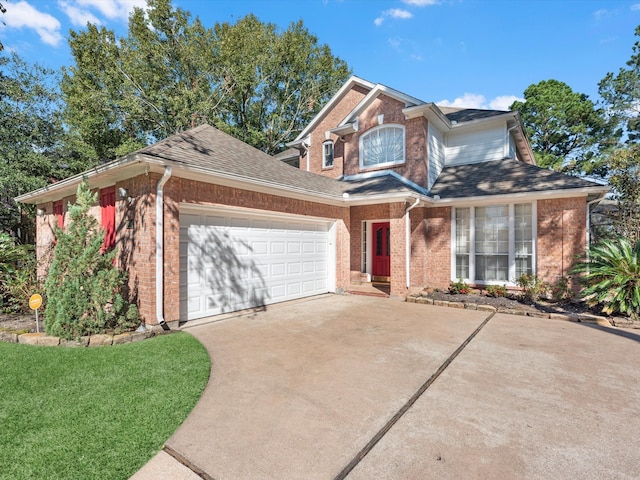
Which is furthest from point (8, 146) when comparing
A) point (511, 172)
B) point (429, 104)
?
point (511, 172)

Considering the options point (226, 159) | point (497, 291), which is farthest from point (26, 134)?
point (497, 291)

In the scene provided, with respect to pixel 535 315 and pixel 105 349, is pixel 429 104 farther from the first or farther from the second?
pixel 105 349

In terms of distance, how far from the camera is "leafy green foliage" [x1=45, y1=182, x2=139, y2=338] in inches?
211

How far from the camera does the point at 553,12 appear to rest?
32.7 ft

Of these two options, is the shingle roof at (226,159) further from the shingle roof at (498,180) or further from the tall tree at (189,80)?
the tall tree at (189,80)

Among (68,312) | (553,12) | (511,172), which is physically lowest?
(68,312)

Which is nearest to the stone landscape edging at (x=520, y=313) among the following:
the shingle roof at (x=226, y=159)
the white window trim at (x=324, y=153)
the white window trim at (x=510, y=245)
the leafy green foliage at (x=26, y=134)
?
the white window trim at (x=510, y=245)

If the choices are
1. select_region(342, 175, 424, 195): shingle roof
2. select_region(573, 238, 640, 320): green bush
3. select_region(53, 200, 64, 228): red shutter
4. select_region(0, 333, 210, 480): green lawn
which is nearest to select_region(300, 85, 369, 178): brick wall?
select_region(342, 175, 424, 195): shingle roof

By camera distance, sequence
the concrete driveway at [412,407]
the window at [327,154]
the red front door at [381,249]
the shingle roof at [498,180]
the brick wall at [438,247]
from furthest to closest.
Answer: the window at [327,154]
the red front door at [381,249]
the brick wall at [438,247]
the shingle roof at [498,180]
the concrete driveway at [412,407]

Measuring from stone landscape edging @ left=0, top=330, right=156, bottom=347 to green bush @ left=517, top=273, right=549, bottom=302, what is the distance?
9.72m

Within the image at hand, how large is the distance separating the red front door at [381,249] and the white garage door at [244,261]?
10.2ft

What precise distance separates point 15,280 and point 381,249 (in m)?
11.1

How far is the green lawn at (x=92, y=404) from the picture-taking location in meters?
2.51

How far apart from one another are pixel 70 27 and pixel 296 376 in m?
29.1
